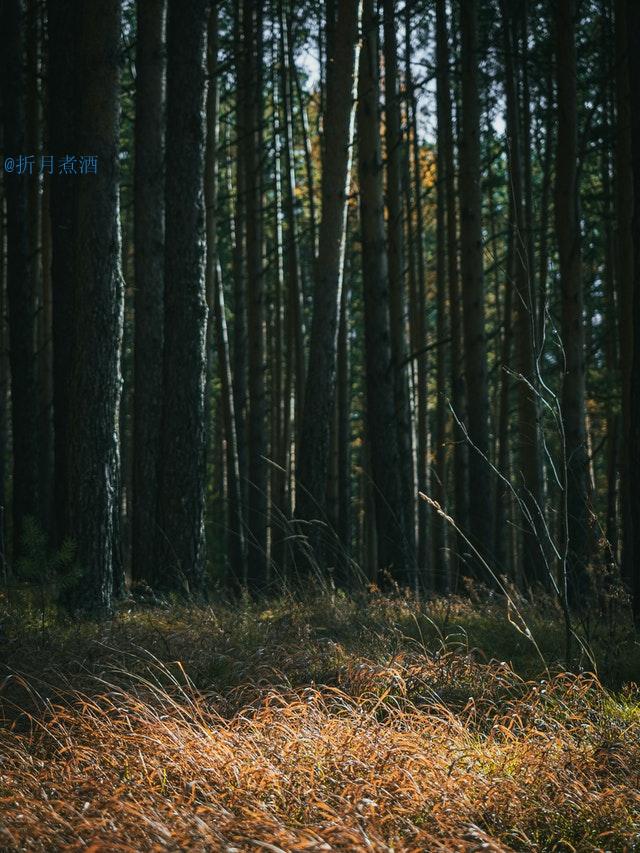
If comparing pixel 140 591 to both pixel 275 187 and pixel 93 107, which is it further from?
pixel 275 187

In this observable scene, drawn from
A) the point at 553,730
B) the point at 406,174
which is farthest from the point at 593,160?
the point at 553,730

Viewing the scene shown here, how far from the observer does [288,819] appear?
107 inches

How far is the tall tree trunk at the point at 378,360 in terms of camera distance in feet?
31.5

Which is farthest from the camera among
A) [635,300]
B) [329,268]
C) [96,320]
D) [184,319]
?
[329,268]

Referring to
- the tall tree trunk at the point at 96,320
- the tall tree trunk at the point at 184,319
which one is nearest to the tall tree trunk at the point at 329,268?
the tall tree trunk at the point at 184,319

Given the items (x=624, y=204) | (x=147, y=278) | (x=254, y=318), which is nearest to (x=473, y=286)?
(x=624, y=204)

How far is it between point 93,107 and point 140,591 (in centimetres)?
455

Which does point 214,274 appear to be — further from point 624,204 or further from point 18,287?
point 624,204

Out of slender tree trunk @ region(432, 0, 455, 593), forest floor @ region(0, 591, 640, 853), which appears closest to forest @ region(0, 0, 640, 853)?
forest floor @ region(0, 591, 640, 853)

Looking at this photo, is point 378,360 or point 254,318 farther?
point 254,318

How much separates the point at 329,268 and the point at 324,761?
6782mm

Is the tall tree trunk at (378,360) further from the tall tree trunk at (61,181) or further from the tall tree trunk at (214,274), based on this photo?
the tall tree trunk at (61,181)

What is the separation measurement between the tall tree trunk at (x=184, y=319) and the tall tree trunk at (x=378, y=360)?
225cm

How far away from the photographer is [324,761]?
10.1 ft
